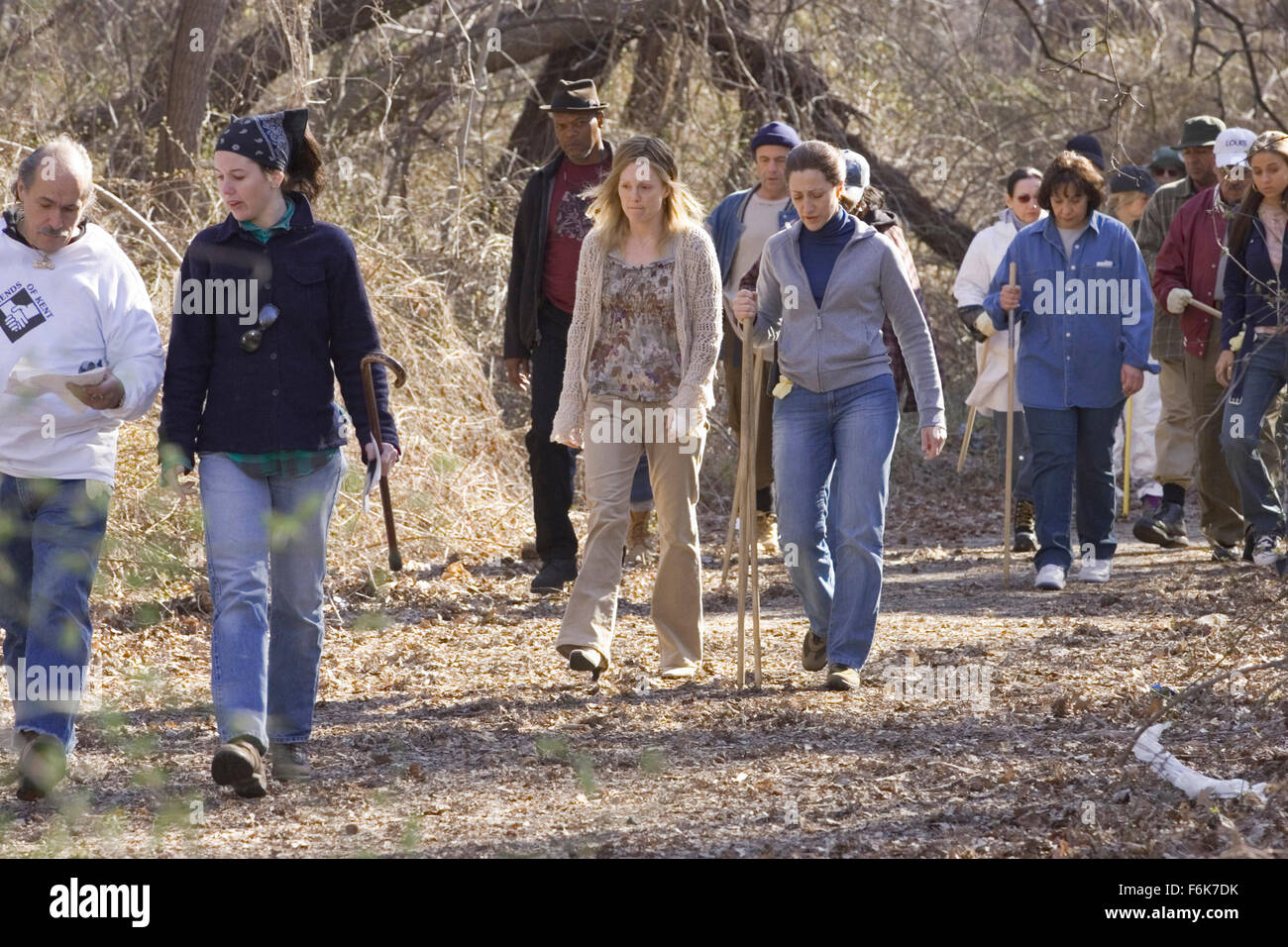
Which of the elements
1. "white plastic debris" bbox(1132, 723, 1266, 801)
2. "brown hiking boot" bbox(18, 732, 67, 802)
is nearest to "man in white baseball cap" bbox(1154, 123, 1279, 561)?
"white plastic debris" bbox(1132, 723, 1266, 801)

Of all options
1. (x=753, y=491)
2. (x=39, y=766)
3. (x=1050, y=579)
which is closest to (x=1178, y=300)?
(x=1050, y=579)

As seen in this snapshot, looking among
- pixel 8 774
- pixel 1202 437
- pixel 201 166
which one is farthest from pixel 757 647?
pixel 201 166

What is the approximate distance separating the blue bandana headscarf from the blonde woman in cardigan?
1.64 metres

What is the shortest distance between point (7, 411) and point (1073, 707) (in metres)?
3.73

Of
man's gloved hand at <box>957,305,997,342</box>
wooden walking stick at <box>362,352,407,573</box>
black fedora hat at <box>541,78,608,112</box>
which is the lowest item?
wooden walking stick at <box>362,352,407,573</box>

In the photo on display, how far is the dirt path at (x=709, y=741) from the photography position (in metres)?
4.85

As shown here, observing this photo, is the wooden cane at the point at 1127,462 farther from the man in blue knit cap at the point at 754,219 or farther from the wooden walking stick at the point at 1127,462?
the man in blue knit cap at the point at 754,219

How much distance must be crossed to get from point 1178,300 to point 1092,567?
60.8 inches

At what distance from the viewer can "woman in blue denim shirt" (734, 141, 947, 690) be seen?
666cm

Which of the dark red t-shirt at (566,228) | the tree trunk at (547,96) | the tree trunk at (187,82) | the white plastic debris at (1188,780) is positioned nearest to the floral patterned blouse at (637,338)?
the dark red t-shirt at (566,228)

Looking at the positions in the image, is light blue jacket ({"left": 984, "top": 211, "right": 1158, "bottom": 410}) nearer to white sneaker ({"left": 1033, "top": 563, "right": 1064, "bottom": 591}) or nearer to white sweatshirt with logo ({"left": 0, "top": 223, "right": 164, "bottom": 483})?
white sneaker ({"left": 1033, "top": 563, "right": 1064, "bottom": 591})

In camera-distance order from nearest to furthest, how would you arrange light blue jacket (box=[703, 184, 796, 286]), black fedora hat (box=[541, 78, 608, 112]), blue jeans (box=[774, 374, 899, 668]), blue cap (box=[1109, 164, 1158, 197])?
blue jeans (box=[774, 374, 899, 668])
black fedora hat (box=[541, 78, 608, 112])
light blue jacket (box=[703, 184, 796, 286])
blue cap (box=[1109, 164, 1158, 197])

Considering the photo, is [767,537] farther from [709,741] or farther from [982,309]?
[709,741]
